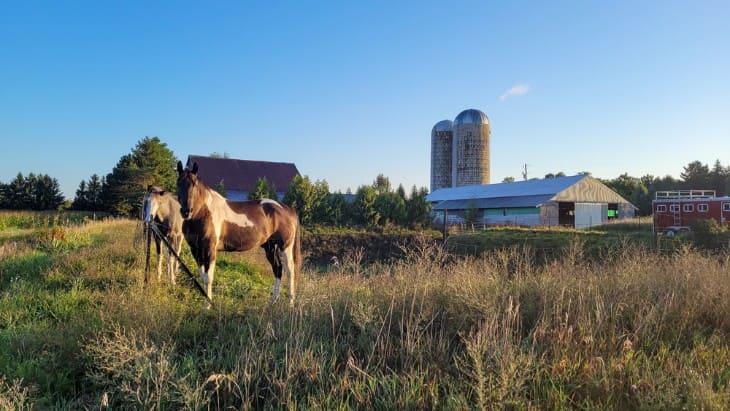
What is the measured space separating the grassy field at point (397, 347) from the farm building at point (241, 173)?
3391cm

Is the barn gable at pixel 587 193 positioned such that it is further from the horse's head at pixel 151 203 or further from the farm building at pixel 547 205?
the horse's head at pixel 151 203

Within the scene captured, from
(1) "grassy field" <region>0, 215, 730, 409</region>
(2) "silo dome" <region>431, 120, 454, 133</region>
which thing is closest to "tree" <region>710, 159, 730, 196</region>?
(2) "silo dome" <region>431, 120, 454, 133</region>

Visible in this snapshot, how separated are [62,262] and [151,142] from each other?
2421 cm

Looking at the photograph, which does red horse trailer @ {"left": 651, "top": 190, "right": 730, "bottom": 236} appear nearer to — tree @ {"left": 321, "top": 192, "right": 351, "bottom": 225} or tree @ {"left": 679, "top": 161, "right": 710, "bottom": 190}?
tree @ {"left": 321, "top": 192, "right": 351, "bottom": 225}

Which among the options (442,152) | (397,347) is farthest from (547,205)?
(397,347)

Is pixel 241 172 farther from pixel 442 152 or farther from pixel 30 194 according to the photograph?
pixel 442 152

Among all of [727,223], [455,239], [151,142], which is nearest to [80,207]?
[151,142]

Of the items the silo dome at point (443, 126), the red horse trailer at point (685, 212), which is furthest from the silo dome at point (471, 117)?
the red horse trailer at point (685, 212)

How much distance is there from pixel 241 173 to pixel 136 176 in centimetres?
1371

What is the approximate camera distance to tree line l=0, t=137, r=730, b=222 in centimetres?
2727

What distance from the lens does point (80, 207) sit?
31750 millimetres

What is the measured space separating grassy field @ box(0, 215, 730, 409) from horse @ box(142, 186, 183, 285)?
160 centimetres

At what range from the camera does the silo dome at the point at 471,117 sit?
170 feet

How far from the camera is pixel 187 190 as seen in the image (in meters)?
4.96
